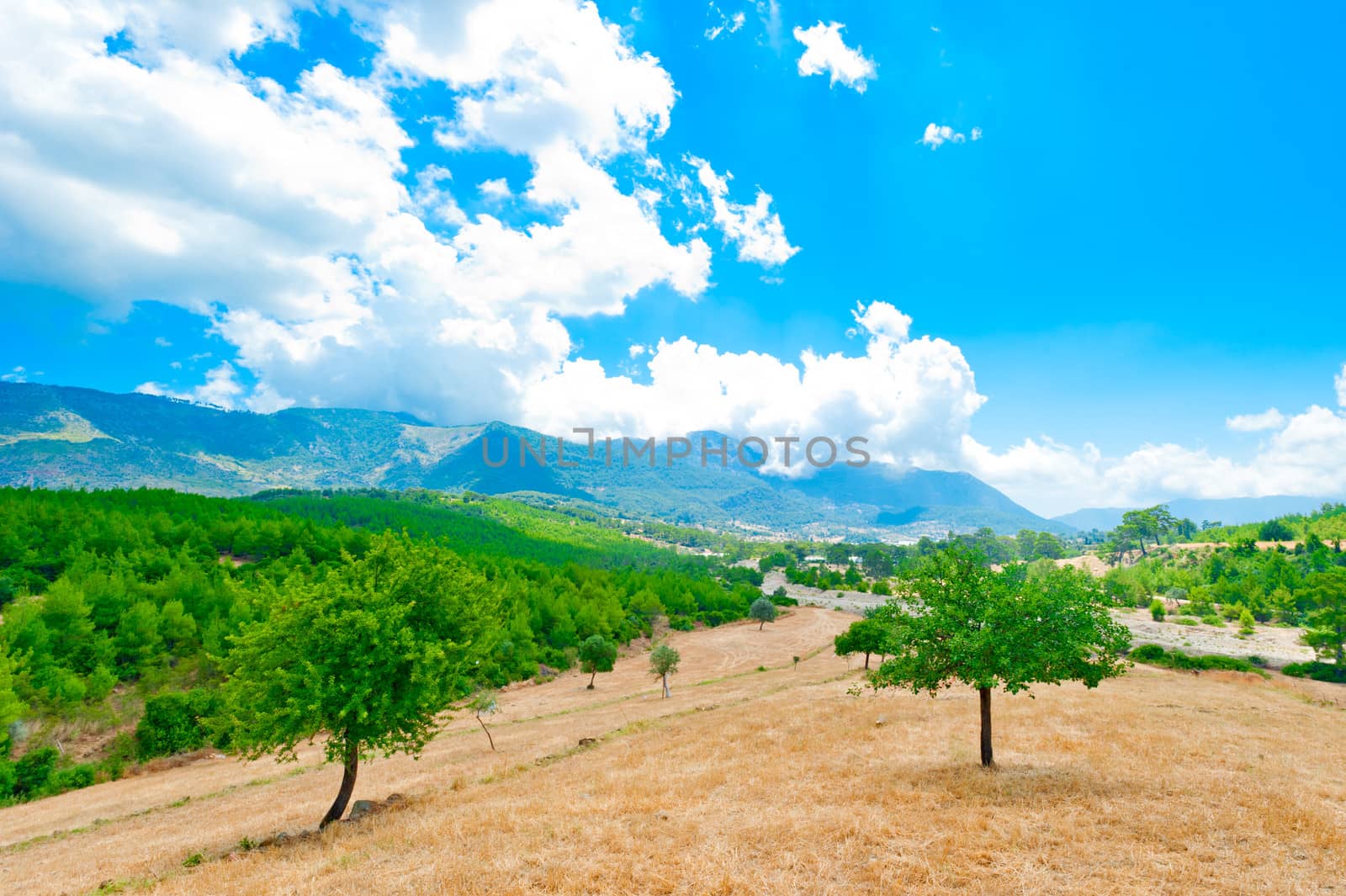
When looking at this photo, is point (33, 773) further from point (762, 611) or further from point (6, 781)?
point (762, 611)

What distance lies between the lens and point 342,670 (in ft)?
70.2

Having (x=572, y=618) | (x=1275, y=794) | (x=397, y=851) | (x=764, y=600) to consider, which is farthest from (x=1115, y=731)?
(x=764, y=600)

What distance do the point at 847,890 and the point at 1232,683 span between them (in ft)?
234

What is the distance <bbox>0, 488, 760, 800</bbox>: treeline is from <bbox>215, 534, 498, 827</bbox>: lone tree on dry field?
100 centimetres

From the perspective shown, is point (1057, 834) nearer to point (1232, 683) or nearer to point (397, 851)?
point (397, 851)

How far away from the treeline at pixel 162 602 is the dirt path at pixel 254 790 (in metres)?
6.06

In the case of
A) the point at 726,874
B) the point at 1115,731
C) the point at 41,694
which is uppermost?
the point at 726,874

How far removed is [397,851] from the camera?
56.0 ft

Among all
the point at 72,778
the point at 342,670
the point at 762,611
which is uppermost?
the point at 342,670

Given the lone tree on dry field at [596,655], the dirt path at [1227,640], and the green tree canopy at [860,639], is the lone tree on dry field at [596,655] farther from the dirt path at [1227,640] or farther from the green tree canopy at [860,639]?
the dirt path at [1227,640]

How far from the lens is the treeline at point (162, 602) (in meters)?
48.2

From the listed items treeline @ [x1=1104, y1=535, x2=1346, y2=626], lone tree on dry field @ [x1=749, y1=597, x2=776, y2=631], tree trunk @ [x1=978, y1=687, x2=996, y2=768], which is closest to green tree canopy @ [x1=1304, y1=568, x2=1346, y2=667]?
treeline @ [x1=1104, y1=535, x2=1346, y2=626]

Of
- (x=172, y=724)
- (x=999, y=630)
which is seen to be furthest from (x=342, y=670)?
(x=172, y=724)

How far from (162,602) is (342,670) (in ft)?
258
